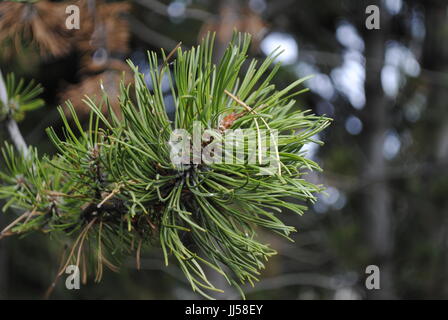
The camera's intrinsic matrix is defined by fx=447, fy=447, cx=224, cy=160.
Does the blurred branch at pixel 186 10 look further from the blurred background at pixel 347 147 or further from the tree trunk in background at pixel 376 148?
the tree trunk in background at pixel 376 148

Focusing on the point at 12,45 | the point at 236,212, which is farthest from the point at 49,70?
the point at 236,212

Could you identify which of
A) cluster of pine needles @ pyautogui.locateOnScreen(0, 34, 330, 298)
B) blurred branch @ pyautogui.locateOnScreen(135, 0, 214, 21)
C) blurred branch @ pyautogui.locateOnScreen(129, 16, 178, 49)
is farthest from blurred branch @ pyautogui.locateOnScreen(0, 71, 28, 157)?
blurred branch @ pyautogui.locateOnScreen(129, 16, 178, 49)

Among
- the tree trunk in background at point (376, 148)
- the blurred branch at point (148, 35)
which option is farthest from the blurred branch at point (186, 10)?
the tree trunk in background at point (376, 148)

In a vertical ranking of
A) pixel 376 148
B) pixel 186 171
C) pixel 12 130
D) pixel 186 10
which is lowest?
pixel 186 171

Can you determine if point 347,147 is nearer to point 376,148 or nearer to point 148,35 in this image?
point 376,148

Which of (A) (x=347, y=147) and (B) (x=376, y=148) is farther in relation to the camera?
(A) (x=347, y=147)

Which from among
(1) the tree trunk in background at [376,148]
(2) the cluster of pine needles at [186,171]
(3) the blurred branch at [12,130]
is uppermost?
(1) the tree trunk in background at [376,148]

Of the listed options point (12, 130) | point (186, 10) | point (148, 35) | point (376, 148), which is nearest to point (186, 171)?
point (12, 130)

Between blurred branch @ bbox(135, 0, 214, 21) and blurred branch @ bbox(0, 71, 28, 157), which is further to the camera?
blurred branch @ bbox(135, 0, 214, 21)

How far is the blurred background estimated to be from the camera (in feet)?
6.07

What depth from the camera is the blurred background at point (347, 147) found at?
1.85 m

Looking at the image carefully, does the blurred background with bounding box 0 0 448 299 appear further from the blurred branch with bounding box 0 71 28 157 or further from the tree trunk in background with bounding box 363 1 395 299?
the blurred branch with bounding box 0 71 28 157

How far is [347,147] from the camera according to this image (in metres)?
2.46

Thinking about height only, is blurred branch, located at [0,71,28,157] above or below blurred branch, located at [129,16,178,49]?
below
